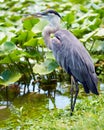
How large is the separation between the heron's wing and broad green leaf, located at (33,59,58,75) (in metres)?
0.73

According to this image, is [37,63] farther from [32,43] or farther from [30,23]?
[30,23]

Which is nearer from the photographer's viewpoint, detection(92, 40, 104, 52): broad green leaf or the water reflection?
the water reflection

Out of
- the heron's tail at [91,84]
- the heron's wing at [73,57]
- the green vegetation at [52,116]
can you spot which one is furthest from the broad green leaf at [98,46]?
the heron's tail at [91,84]

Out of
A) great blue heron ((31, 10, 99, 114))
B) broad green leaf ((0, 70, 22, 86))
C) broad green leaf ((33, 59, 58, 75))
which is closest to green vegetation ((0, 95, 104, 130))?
great blue heron ((31, 10, 99, 114))

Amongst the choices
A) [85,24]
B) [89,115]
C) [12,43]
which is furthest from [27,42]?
[89,115]

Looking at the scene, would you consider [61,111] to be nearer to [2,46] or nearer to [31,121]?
[31,121]

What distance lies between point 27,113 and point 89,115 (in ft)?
5.01

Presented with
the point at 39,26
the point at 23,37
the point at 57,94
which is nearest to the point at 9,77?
the point at 23,37

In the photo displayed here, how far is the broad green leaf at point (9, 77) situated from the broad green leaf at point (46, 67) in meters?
0.26

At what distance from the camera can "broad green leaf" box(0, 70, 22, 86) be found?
21.2ft

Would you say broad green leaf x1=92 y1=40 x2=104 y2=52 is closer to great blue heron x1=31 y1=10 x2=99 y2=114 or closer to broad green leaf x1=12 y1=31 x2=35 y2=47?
broad green leaf x1=12 y1=31 x2=35 y2=47

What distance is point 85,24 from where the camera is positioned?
765 cm

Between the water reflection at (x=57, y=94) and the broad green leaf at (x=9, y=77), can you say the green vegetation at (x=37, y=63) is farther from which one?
the water reflection at (x=57, y=94)

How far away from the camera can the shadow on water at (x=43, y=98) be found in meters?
6.37
